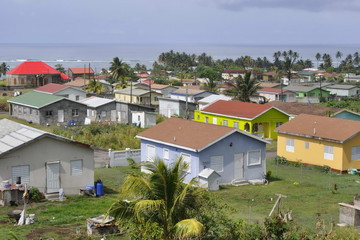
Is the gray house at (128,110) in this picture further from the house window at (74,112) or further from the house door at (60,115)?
the house door at (60,115)

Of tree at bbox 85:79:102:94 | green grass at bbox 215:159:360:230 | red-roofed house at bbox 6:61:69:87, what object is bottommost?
green grass at bbox 215:159:360:230

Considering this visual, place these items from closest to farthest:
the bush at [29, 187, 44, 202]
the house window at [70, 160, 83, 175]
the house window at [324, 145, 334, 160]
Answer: the bush at [29, 187, 44, 202], the house window at [70, 160, 83, 175], the house window at [324, 145, 334, 160]

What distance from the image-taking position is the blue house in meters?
33.2

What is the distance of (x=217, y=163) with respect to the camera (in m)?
33.7

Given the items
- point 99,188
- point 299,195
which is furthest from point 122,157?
point 299,195

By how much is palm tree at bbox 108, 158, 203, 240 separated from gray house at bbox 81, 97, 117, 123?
49.1 m

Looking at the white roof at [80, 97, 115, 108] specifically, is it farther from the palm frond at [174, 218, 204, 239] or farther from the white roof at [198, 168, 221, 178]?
the palm frond at [174, 218, 204, 239]

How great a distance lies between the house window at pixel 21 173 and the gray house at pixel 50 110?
106 feet

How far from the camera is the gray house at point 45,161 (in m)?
27.7

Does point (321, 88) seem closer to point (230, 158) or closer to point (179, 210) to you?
point (230, 158)

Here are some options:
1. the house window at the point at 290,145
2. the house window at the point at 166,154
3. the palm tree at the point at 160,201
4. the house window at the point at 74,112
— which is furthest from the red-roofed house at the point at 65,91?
the palm tree at the point at 160,201

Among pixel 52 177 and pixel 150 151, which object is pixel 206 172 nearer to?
pixel 150 151

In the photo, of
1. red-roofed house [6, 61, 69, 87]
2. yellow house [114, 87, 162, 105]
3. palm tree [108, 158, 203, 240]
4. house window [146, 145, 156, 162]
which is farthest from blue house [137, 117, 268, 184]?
red-roofed house [6, 61, 69, 87]

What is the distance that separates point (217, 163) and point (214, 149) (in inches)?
36.6
